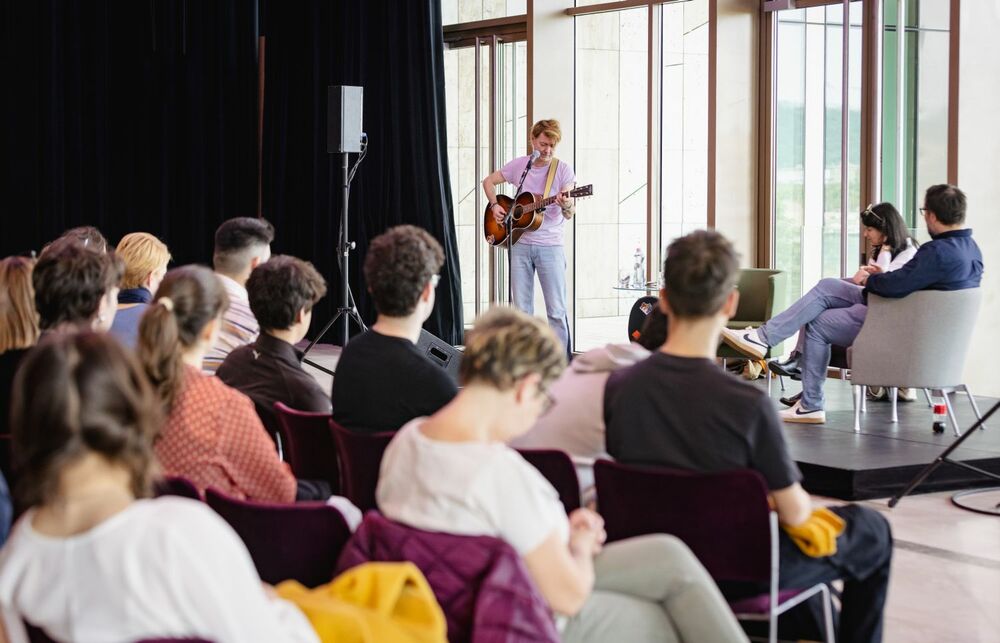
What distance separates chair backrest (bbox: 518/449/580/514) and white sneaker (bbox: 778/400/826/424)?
3.56m

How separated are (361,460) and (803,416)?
3.66 m

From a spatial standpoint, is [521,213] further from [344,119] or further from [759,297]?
[759,297]

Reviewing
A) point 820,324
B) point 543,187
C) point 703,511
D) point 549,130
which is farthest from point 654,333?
point 543,187

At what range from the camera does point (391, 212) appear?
10.2 m

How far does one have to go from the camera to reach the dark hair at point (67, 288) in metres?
3.43

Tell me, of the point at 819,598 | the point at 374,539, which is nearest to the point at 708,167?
the point at 819,598

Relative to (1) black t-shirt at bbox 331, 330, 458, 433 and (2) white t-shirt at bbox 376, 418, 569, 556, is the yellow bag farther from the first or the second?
(1) black t-shirt at bbox 331, 330, 458, 433

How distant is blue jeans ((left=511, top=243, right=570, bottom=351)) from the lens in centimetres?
844

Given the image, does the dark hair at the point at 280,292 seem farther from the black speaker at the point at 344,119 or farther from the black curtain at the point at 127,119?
the black curtain at the point at 127,119

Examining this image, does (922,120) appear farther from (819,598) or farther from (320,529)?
(320,529)

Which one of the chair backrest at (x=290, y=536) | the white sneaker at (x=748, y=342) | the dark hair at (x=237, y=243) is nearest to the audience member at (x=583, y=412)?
the chair backrest at (x=290, y=536)

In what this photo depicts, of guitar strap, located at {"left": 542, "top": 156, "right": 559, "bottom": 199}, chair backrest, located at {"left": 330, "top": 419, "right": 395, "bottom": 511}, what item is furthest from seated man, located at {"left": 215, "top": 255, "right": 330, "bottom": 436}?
guitar strap, located at {"left": 542, "top": 156, "right": 559, "bottom": 199}

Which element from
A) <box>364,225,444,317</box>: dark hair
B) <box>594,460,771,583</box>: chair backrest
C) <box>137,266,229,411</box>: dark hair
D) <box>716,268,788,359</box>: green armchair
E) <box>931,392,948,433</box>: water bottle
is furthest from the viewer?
<box>716,268,788,359</box>: green armchair

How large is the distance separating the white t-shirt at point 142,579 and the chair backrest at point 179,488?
0.85 meters
